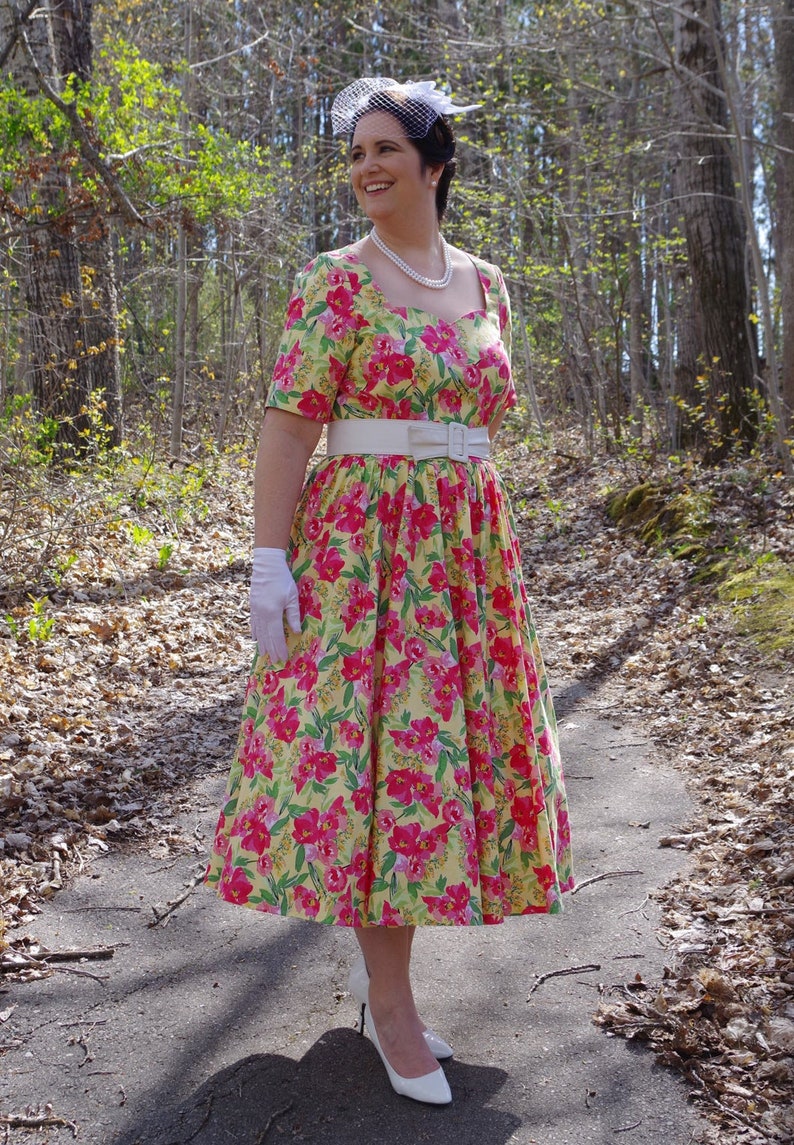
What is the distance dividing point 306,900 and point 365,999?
474 mm

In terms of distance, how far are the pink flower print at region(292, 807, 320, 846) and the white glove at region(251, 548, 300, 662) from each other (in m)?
0.33

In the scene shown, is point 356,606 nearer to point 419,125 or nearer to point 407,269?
point 407,269

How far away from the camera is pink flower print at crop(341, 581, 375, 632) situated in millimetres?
2186

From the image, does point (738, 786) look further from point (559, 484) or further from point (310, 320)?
point (559, 484)

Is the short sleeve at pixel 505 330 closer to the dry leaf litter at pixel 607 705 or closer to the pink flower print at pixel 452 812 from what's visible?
the pink flower print at pixel 452 812

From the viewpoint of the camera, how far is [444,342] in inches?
88.9

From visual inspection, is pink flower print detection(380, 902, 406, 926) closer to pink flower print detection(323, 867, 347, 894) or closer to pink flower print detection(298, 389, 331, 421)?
pink flower print detection(323, 867, 347, 894)

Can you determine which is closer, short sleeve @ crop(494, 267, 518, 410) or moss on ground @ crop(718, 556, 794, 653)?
short sleeve @ crop(494, 267, 518, 410)

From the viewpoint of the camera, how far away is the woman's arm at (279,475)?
221 cm

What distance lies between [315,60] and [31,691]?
11979 mm

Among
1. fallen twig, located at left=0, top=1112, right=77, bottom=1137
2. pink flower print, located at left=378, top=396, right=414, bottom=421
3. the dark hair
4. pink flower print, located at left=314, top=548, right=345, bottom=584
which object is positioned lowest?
fallen twig, located at left=0, top=1112, right=77, bottom=1137

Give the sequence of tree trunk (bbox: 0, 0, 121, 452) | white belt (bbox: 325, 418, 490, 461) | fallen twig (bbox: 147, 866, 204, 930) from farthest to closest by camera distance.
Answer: tree trunk (bbox: 0, 0, 121, 452), fallen twig (bbox: 147, 866, 204, 930), white belt (bbox: 325, 418, 490, 461)

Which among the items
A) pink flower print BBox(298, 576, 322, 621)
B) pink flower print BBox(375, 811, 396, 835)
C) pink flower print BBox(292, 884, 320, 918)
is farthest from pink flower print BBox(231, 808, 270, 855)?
pink flower print BBox(298, 576, 322, 621)

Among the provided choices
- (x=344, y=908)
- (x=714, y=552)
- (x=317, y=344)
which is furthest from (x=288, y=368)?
(x=714, y=552)
